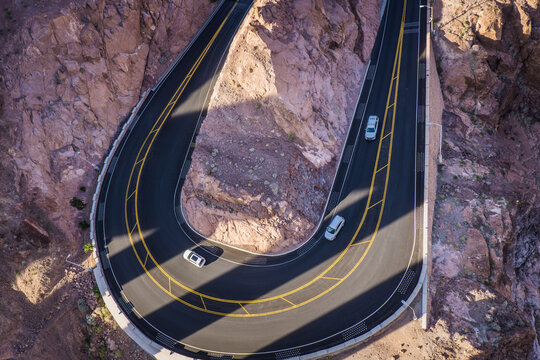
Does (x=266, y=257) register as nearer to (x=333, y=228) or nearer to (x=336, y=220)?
(x=333, y=228)

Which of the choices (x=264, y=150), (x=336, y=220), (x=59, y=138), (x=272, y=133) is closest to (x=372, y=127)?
(x=272, y=133)

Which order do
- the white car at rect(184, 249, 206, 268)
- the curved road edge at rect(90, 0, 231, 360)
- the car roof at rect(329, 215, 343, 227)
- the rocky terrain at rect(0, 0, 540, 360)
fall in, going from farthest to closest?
the car roof at rect(329, 215, 343, 227) < the white car at rect(184, 249, 206, 268) < the rocky terrain at rect(0, 0, 540, 360) < the curved road edge at rect(90, 0, 231, 360)

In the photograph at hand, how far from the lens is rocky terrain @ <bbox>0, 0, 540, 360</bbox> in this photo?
38.7 metres

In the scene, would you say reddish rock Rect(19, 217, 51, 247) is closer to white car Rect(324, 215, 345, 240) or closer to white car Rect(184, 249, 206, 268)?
white car Rect(184, 249, 206, 268)

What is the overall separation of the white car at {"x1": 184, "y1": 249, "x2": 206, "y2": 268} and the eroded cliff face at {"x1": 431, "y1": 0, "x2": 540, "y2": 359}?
23.9m

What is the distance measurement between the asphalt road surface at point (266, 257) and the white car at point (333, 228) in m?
0.77

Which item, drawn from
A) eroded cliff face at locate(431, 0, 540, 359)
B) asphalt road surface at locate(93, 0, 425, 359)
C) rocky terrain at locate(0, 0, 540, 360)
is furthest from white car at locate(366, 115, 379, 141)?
eroded cliff face at locate(431, 0, 540, 359)

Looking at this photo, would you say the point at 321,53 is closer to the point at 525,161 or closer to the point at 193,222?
the point at 193,222

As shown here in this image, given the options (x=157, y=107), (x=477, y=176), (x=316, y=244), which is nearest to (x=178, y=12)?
(x=157, y=107)

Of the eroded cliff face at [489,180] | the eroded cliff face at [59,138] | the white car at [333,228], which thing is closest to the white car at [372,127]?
the eroded cliff face at [489,180]

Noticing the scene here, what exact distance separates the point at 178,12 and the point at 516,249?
176 feet

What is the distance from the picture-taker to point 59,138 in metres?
46.8

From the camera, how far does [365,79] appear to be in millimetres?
51656

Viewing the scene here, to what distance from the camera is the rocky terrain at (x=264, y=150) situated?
38.7 meters
